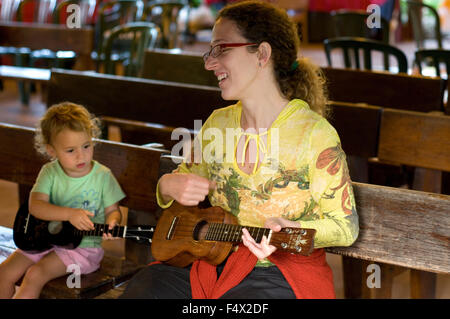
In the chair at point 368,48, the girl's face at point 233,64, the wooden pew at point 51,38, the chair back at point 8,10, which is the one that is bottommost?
the girl's face at point 233,64

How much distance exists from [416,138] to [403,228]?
770 millimetres

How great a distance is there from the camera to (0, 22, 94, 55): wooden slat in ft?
15.9

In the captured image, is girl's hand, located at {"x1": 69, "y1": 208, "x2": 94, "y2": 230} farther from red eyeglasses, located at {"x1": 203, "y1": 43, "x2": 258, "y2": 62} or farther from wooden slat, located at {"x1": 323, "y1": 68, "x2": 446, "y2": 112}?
wooden slat, located at {"x1": 323, "y1": 68, "x2": 446, "y2": 112}

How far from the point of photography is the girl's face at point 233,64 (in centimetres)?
157

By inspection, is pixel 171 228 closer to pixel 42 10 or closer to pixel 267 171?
pixel 267 171

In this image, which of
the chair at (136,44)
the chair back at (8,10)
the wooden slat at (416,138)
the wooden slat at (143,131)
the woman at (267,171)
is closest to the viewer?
the woman at (267,171)

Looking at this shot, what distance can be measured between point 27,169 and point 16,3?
6260 millimetres

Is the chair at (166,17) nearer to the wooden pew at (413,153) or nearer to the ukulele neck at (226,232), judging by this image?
the wooden pew at (413,153)

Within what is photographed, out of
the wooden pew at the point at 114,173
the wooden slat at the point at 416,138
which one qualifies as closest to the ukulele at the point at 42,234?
the wooden pew at the point at 114,173

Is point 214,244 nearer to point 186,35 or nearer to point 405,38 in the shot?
point 186,35

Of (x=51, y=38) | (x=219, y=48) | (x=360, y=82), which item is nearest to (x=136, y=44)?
(x=51, y=38)

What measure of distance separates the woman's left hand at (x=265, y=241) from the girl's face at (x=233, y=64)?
0.34 m

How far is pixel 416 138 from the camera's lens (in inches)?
90.2

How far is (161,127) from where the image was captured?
2832mm
